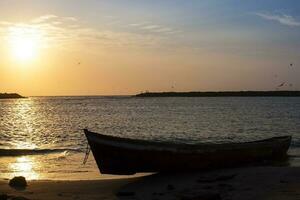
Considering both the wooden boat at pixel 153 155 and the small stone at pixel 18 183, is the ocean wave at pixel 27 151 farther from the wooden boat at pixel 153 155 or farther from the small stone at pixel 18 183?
the small stone at pixel 18 183

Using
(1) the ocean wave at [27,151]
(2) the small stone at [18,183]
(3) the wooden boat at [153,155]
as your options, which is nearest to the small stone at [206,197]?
(3) the wooden boat at [153,155]

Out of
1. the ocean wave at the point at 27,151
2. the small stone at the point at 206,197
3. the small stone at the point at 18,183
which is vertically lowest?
the ocean wave at the point at 27,151

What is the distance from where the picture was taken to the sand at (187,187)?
12586 millimetres

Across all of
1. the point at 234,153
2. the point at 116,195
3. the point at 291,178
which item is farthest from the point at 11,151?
the point at 291,178

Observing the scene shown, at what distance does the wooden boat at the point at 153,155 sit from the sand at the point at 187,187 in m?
0.42

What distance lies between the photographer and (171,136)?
4269cm

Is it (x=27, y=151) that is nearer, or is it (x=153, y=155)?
(x=153, y=155)

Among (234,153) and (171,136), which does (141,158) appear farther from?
(171,136)

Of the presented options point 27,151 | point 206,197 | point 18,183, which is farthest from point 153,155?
point 27,151

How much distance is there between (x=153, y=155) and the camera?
17.0 metres

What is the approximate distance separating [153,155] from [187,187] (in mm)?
3083

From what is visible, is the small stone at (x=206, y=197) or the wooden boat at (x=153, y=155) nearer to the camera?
the small stone at (x=206, y=197)

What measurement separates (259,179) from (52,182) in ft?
23.0

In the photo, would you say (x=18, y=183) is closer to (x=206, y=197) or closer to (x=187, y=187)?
(x=187, y=187)
